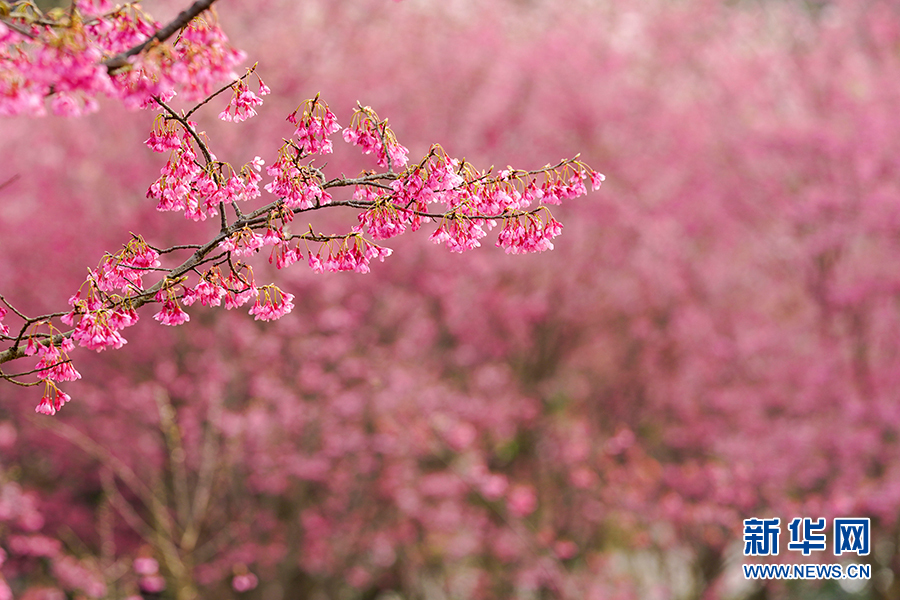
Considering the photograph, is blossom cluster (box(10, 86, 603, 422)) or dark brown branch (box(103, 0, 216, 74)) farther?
blossom cluster (box(10, 86, 603, 422))

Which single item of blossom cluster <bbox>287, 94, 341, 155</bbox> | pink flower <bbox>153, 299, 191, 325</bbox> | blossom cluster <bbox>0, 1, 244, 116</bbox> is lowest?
pink flower <bbox>153, 299, 191, 325</bbox>

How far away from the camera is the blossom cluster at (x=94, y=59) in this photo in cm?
195

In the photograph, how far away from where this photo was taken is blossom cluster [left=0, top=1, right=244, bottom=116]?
1.95 m

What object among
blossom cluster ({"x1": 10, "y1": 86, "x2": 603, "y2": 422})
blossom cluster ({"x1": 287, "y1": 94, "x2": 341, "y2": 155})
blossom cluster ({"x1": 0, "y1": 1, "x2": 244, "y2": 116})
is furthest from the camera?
blossom cluster ({"x1": 287, "y1": 94, "x2": 341, "y2": 155})

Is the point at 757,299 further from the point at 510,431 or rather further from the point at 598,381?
the point at 510,431

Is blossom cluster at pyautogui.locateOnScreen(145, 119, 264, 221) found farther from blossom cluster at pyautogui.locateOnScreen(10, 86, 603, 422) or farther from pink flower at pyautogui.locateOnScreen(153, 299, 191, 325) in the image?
pink flower at pyautogui.locateOnScreen(153, 299, 191, 325)

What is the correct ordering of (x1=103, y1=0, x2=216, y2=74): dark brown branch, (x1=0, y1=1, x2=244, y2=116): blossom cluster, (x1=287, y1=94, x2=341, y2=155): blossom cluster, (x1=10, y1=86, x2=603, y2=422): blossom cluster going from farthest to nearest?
(x1=287, y1=94, x2=341, y2=155): blossom cluster < (x1=10, y1=86, x2=603, y2=422): blossom cluster < (x1=103, y1=0, x2=216, y2=74): dark brown branch < (x1=0, y1=1, x2=244, y2=116): blossom cluster

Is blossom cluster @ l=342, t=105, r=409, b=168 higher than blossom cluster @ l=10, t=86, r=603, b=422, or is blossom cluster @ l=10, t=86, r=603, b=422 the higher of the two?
blossom cluster @ l=342, t=105, r=409, b=168

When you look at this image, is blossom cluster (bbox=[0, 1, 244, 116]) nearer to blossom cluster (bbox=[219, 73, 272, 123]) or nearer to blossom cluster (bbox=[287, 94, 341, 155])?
blossom cluster (bbox=[219, 73, 272, 123])

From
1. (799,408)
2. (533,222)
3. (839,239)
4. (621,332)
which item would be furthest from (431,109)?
(533,222)

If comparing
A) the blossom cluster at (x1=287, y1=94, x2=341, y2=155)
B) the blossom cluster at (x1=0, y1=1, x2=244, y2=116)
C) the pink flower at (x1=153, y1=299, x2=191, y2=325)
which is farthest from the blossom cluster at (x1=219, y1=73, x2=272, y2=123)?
the pink flower at (x1=153, y1=299, x2=191, y2=325)

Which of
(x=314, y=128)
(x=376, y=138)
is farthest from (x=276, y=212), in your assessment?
(x=376, y=138)

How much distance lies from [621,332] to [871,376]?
172 inches

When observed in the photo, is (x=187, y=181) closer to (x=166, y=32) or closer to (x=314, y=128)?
(x=314, y=128)
